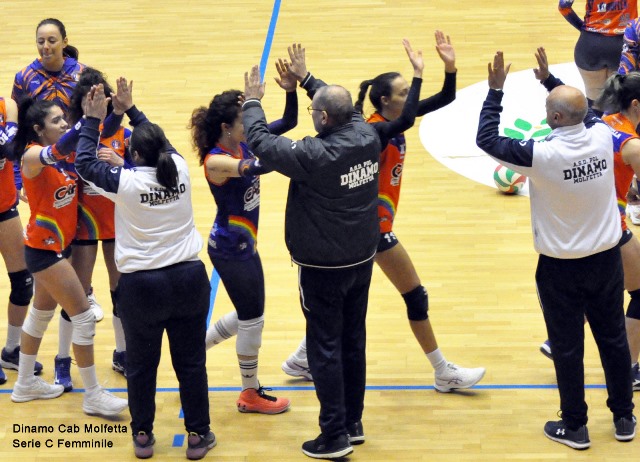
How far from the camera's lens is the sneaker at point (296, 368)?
6648 mm

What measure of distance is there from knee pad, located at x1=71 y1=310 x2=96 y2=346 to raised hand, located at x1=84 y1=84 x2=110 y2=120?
1.22 meters

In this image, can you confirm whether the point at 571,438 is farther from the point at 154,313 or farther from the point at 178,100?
the point at 178,100

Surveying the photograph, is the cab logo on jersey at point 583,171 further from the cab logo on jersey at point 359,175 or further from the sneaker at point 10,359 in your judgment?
the sneaker at point 10,359

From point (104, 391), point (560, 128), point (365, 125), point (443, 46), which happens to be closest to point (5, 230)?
point (104, 391)

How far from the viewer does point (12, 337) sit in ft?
22.5

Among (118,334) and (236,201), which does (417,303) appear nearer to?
(236,201)

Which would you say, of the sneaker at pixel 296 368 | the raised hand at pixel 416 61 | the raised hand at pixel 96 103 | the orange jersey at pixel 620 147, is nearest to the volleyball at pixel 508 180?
the orange jersey at pixel 620 147

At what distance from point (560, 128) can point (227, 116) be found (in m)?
1.80

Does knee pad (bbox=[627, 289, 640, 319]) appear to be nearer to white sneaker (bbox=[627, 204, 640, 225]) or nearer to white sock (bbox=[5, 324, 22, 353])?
white sneaker (bbox=[627, 204, 640, 225])

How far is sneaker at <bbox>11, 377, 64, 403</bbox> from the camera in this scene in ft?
21.1

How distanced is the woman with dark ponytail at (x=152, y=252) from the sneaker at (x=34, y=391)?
1.00 meters

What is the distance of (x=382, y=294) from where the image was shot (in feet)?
25.4

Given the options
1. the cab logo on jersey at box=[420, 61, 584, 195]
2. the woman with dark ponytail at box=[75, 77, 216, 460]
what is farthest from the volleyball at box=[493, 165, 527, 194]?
the woman with dark ponytail at box=[75, 77, 216, 460]

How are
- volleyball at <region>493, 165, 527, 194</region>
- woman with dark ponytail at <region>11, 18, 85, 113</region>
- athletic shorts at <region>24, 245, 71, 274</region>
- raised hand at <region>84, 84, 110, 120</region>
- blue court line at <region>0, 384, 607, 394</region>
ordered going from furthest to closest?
volleyball at <region>493, 165, 527, 194</region> → woman with dark ponytail at <region>11, 18, 85, 113</region> → blue court line at <region>0, 384, 607, 394</region> → athletic shorts at <region>24, 245, 71, 274</region> → raised hand at <region>84, 84, 110, 120</region>
